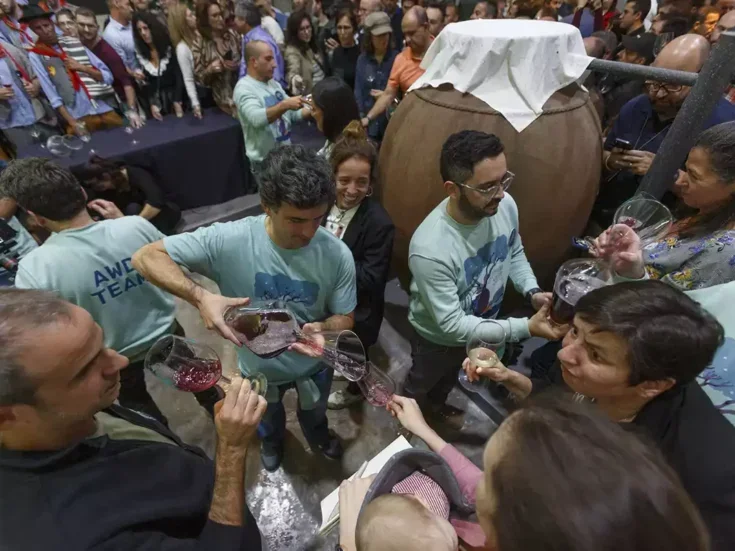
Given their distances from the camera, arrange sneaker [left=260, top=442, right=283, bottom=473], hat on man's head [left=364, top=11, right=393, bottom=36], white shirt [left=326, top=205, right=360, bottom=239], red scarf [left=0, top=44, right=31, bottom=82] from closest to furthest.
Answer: white shirt [left=326, top=205, right=360, bottom=239] → sneaker [left=260, top=442, right=283, bottom=473] → red scarf [left=0, top=44, right=31, bottom=82] → hat on man's head [left=364, top=11, right=393, bottom=36]

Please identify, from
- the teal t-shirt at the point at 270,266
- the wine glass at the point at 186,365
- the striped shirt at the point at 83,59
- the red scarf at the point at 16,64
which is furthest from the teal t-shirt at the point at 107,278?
the striped shirt at the point at 83,59

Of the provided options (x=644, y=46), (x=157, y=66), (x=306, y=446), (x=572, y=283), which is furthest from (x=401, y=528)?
(x=157, y=66)

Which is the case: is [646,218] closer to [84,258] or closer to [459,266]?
[459,266]

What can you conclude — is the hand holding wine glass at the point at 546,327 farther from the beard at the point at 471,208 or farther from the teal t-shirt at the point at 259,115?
the teal t-shirt at the point at 259,115

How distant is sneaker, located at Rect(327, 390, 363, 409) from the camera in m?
2.54

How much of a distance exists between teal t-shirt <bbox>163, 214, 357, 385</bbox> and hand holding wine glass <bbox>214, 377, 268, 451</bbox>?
48 centimetres

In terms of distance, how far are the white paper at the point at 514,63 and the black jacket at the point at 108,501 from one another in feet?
6.66

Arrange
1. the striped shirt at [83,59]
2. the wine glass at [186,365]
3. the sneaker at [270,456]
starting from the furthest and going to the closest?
the striped shirt at [83,59], the sneaker at [270,456], the wine glass at [186,365]

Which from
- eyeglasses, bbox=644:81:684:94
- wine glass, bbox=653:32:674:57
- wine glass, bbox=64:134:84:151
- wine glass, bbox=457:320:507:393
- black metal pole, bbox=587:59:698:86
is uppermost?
black metal pole, bbox=587:59:698:86

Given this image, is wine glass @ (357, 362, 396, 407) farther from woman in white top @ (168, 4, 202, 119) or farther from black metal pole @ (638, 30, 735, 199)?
woman in white top @ (168, 4, 202, 119)

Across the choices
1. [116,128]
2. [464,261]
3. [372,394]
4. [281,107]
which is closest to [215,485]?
[372,394]

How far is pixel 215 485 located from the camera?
3.51ft

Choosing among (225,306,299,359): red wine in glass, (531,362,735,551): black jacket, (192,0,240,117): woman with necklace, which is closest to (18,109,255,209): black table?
(192,0,240,117): woman with necklace

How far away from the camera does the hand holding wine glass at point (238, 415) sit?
1145 millimetres
